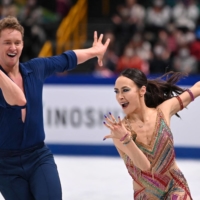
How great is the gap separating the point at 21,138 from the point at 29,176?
0.93 ft

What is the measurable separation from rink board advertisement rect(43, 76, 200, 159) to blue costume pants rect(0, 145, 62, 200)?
17.7ft

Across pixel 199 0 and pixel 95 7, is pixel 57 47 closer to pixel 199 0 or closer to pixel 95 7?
pixel 95 7

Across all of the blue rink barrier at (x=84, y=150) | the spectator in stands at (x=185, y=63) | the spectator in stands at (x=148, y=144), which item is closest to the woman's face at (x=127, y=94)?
the spectator in stands at (x=148, y=144)

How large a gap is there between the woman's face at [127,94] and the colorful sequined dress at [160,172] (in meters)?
0.26

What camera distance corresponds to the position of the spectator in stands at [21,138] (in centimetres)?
399

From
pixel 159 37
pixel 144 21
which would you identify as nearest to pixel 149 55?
pixel 159 37

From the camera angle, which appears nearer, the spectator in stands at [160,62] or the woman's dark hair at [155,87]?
the woman's dark hair at [155,87]

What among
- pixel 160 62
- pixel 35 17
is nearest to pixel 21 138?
pixel 160 62

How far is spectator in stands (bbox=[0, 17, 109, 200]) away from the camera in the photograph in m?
3.99

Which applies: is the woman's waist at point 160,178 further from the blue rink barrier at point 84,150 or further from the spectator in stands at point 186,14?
the spectator in stands at point 186,14

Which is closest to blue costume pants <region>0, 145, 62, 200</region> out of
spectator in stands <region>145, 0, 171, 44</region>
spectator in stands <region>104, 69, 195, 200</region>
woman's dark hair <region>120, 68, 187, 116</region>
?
spectator in stands <region>104, 69, 195, 200</region>

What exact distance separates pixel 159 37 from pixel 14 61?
9.06m

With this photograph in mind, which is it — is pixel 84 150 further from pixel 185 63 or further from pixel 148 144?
pixel 148 144

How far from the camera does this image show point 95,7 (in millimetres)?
Result: 16016
